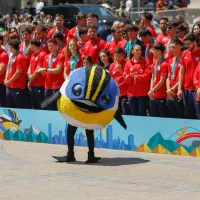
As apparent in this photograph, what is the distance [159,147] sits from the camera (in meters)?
14.0

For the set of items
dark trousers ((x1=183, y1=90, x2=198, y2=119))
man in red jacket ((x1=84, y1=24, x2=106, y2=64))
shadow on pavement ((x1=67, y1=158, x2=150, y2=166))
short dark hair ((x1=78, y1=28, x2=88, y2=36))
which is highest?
short dark hair ((x1=78, y1=28, x2=88, y2=36))

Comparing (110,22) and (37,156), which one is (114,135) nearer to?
(37,156)

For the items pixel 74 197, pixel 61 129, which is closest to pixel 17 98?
pixel 61 129

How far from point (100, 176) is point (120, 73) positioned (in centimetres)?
374

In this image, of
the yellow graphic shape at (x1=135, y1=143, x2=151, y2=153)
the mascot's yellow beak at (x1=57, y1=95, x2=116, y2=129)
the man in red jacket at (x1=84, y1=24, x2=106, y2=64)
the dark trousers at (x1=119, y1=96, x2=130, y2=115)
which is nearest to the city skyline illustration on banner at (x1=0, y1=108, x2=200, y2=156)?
the yellow graphic shape at (x1=135, y1=143, x2=151, y2=153)

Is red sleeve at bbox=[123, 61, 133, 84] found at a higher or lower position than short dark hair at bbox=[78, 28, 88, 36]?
lower

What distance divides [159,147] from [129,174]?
6.27 feet

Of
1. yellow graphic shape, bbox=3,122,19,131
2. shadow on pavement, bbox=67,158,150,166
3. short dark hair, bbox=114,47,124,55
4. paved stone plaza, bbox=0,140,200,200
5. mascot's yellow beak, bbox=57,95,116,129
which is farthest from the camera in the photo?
yellow graphic shape, bbox=3,122,19,131

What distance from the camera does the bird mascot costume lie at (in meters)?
12.7

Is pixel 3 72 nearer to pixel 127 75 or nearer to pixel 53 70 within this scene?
pixel 53 70

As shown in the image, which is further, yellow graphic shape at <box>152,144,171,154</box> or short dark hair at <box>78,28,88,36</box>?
short dark hair at <box>78,28,88,36</box>

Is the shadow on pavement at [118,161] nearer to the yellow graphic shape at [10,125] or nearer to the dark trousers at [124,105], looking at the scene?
the dark trousers at [124,105]

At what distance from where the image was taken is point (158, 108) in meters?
15.1

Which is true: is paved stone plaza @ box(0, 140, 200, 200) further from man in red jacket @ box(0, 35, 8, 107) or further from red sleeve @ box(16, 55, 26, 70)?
man in red jacket @ box(0, 35, 8, 107)
